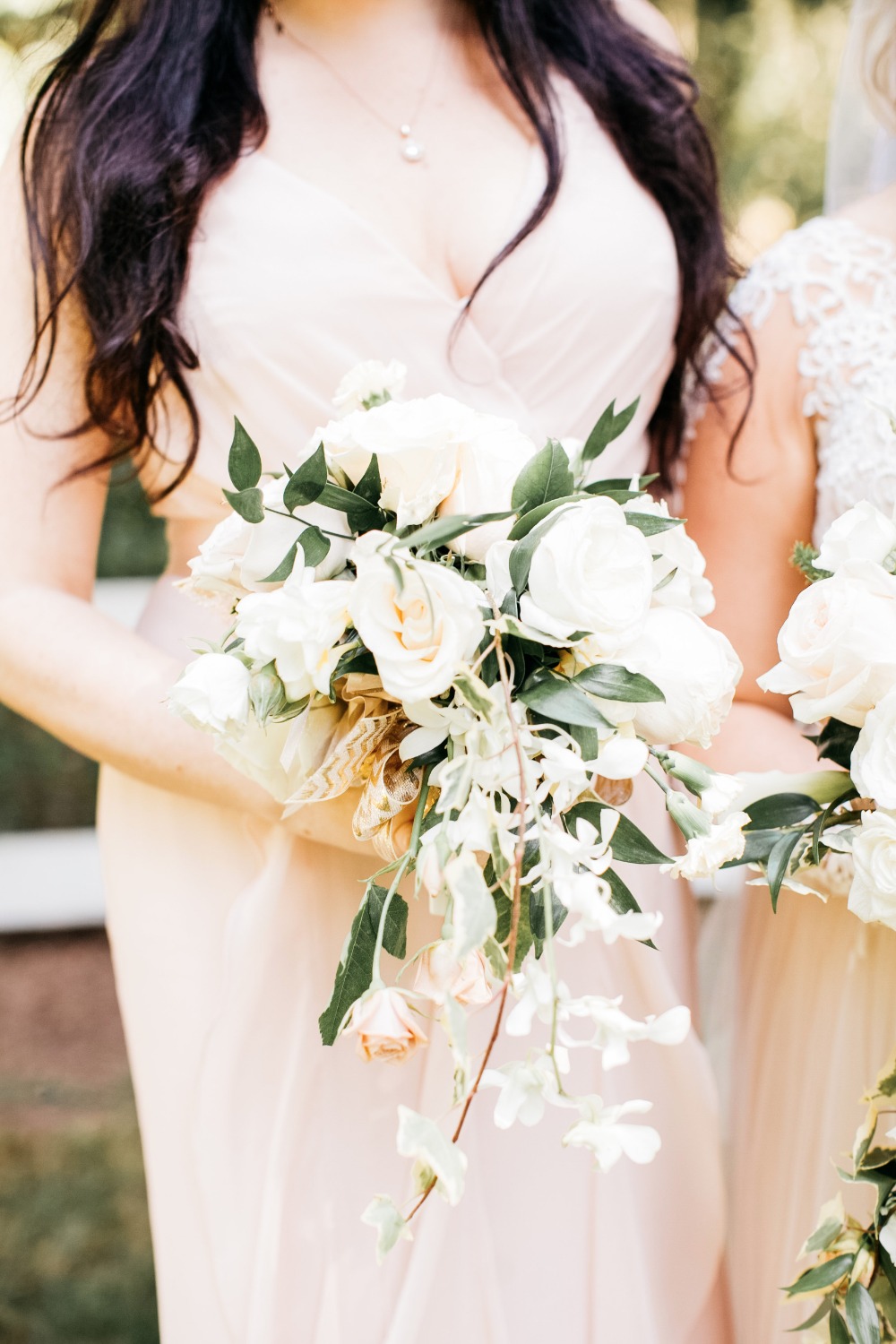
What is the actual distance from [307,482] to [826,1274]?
30.4 inches

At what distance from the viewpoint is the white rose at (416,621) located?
752mm

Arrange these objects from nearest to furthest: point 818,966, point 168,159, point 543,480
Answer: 1. point 543,480
2. point 168,159
3. point 818,966

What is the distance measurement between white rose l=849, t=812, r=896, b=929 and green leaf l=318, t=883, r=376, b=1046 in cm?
37

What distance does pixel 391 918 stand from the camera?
2.85ft

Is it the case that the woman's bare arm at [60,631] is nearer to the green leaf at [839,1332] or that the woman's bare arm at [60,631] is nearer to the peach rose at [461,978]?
the peach rose at [461,978]

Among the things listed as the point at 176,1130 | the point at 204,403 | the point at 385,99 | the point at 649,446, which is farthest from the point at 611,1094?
the point at 385,99


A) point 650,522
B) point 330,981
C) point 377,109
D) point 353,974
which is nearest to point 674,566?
point 650,522

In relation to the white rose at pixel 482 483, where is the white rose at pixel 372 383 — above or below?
above

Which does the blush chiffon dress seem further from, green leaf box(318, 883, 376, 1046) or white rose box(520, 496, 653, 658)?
white rose box(520, 496, 653, 658)

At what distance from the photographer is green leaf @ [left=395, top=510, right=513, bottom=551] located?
756 mm

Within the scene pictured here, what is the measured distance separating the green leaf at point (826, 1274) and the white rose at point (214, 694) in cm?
67

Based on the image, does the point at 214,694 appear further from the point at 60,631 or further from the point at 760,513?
the point at 760,513

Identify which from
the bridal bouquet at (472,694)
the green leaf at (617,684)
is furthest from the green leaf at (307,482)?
the green leaf at (617,684)

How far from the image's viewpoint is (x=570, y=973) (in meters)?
1.40
